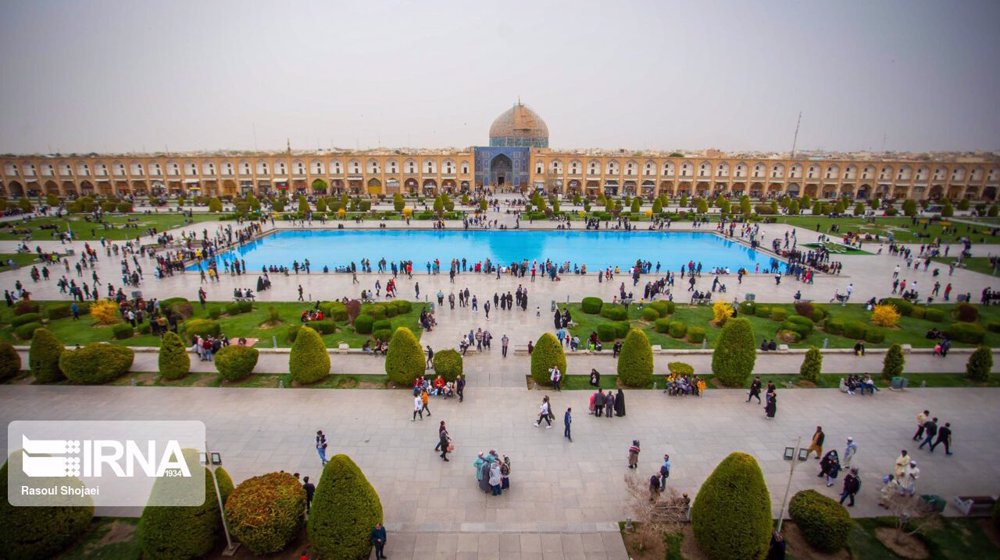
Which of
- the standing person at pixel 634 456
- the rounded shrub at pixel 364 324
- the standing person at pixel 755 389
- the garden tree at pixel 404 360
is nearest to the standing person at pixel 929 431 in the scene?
the standing person at pixel 755 389

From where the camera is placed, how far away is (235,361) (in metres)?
12.1

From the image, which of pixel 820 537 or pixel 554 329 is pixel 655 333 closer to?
pixel 554 329

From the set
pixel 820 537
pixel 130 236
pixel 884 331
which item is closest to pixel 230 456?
pixel 820 537

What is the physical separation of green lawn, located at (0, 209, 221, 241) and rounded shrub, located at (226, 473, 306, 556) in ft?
108

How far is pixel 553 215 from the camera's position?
42906 millimetres

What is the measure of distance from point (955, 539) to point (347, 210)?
4637cm

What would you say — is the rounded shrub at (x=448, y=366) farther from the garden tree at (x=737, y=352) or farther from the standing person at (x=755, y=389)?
the standing person at (x=755, y=389)

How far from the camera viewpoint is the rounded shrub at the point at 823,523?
22.9 feet

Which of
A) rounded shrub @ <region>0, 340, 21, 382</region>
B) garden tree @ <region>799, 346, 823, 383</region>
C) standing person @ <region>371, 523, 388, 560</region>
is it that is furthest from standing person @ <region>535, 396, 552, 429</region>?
rounded shrub @ <region>0, 340, 21, 382</region>

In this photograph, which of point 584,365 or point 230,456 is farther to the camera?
point 584,365

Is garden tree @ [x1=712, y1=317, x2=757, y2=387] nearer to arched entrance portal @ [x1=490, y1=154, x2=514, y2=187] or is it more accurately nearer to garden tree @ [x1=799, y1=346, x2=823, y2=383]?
garden tree @ [x1=799, y1=346, x2=823, y2=383]

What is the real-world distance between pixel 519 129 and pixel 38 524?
64.5m

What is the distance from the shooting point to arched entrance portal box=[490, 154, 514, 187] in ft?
213

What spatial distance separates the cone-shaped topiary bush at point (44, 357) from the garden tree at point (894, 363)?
20.8m
